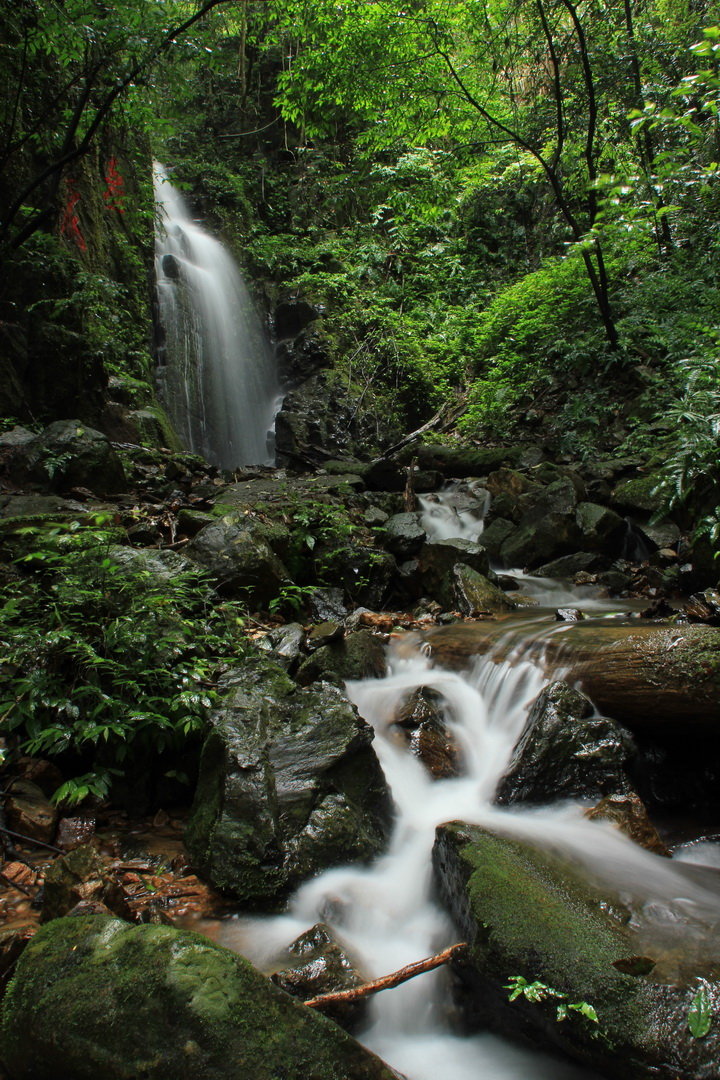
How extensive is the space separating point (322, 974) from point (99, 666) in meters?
2.12

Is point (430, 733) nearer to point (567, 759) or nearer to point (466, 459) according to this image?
point (567, 759)

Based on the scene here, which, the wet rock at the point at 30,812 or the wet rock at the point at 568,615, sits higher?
the wet rock at the point at 30,812

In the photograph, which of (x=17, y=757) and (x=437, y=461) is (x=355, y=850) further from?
(x=437, y=461)

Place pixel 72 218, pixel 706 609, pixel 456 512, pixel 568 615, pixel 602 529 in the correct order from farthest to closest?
pixel 456 512 < pixel 72 218 < pixel 602 529 < pixel 568 615 < pixel 706 609

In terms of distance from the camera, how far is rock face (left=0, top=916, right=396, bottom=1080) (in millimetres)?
1525

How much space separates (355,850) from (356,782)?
38cm

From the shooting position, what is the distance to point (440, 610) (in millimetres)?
6516

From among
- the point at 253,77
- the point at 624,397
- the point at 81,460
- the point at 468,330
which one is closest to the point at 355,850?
the point at 81,460

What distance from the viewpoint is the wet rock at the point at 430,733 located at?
4.01m

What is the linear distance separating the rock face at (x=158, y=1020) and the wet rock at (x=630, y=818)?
6.54 ft

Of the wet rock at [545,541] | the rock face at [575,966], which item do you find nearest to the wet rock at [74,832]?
the rock face at [575,966]

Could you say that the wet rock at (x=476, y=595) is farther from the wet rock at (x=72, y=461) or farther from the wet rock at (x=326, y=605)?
the wet rock at (x=72, y=461)

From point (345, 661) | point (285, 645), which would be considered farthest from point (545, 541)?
point (285, 645)

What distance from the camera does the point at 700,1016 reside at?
1889 mm
